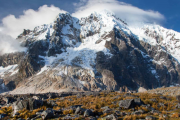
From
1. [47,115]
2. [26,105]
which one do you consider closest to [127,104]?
[47,115]

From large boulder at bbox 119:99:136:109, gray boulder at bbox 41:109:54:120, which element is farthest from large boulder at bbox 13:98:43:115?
large boulder at bbox 119:99:136:109

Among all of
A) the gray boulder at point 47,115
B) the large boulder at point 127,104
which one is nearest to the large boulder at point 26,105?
the gray boulder at point 47,115

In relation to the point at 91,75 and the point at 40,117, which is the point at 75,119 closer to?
the point at 40,117

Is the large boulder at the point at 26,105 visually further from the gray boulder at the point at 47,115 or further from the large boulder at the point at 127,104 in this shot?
the large boulder at the point at 127,104

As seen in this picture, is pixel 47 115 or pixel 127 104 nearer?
pixel 47 115

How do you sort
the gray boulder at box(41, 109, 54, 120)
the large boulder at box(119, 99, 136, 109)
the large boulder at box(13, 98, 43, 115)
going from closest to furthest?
the gray boulder at box(41, 109, 54, 120)
the large boulder at box(13, 98, 43, 115)
the large boulder at box(119, 99, 136, 109)

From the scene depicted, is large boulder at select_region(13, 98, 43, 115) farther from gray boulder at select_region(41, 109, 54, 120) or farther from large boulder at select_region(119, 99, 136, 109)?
large boulder at select_region(119, 99, 136, 109)

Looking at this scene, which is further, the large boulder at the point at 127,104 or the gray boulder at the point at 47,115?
the large boulder at the point at 127,104

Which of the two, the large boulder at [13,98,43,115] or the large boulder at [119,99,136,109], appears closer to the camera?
the large boulder at [13,98,43,115]

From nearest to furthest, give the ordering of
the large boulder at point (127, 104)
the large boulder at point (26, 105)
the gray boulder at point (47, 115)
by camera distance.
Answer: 1. the gray boulder at point (47, 115)
2. the large boulder at point (26, 105)
3. the large boulder at point (127, 104)

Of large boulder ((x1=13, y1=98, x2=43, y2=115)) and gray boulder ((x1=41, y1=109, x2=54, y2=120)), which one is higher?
large boulder ((x1=13, y1=98, x2=43, y2=115))

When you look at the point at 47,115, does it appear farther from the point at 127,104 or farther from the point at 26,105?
the point at 127,104

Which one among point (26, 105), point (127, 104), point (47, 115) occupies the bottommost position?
point (47, 115)

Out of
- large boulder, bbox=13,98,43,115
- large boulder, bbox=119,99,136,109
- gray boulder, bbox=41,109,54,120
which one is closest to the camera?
gray boulder, bbox=41,109,54,120
